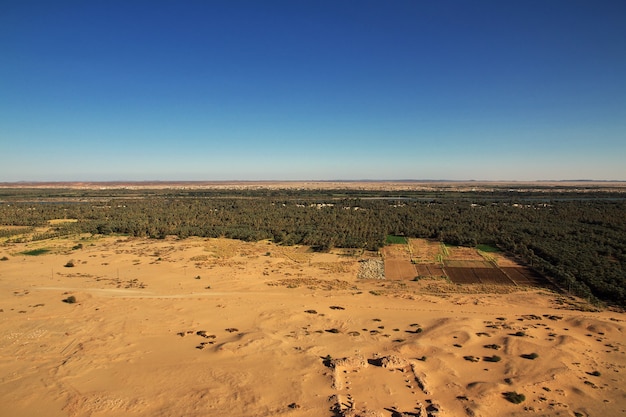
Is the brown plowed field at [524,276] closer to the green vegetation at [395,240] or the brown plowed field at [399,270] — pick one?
the brown plowed field at [399,270]

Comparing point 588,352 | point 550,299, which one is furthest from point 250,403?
point 550,299

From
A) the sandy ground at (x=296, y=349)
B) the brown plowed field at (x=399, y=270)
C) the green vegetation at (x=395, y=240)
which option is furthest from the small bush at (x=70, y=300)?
the green vegetation at (x=395, y=240)

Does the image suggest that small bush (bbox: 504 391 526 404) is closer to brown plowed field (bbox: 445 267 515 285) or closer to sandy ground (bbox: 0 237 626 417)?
sandy ground (bbox: 0 237 626 417)

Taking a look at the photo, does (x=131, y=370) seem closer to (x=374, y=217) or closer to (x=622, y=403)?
(x=622, y=403)

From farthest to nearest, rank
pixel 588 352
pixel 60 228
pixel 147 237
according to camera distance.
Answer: pixel 60 228 → pixel 147 237 → pixel 588 352

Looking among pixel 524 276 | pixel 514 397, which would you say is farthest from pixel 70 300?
pixel 524 276

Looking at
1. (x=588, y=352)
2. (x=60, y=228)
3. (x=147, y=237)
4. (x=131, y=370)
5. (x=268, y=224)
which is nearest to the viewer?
(x=131, y=370)
